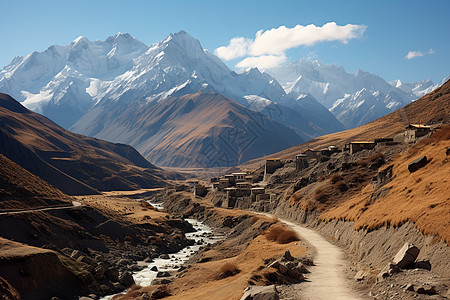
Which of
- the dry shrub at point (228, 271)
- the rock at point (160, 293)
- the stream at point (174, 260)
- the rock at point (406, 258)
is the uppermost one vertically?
the rock at point (406, 258)

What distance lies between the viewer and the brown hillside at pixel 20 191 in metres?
62.9

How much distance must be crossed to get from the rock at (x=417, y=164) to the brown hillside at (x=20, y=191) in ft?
165

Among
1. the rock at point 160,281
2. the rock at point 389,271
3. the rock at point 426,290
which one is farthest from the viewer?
the rock at point 160,281

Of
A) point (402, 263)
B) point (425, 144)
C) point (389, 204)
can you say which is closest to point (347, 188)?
point (425, 144)

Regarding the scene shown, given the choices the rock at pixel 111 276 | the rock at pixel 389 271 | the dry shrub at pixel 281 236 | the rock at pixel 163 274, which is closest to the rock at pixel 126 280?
the rock at pixel 111 276

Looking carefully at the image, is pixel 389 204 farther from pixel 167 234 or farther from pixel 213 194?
pixel 213 194

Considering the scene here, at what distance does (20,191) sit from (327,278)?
52.7 metres

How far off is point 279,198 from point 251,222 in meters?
18.1

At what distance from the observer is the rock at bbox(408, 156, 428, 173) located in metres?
47.0

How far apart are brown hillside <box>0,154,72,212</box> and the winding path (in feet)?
137

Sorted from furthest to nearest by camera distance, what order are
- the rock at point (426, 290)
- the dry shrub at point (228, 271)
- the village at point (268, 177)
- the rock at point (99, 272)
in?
1. the village at point (268, 177)
2. the rock at point (99, 272)
3. the dry shrub at point (228, 271)
4. the rock at point (426, 290)

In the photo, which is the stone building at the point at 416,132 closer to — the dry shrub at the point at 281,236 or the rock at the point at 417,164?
the rock at the point at 417,164

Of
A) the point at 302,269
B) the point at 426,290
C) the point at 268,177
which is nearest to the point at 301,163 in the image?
the point at 268,177

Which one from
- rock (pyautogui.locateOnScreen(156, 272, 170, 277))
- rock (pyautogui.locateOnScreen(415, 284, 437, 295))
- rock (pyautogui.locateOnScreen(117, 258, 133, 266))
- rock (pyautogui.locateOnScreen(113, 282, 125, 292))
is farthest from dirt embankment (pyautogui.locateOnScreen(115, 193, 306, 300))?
rock (pyautogui.locateOnScreen(415, 284, 437, 295))
